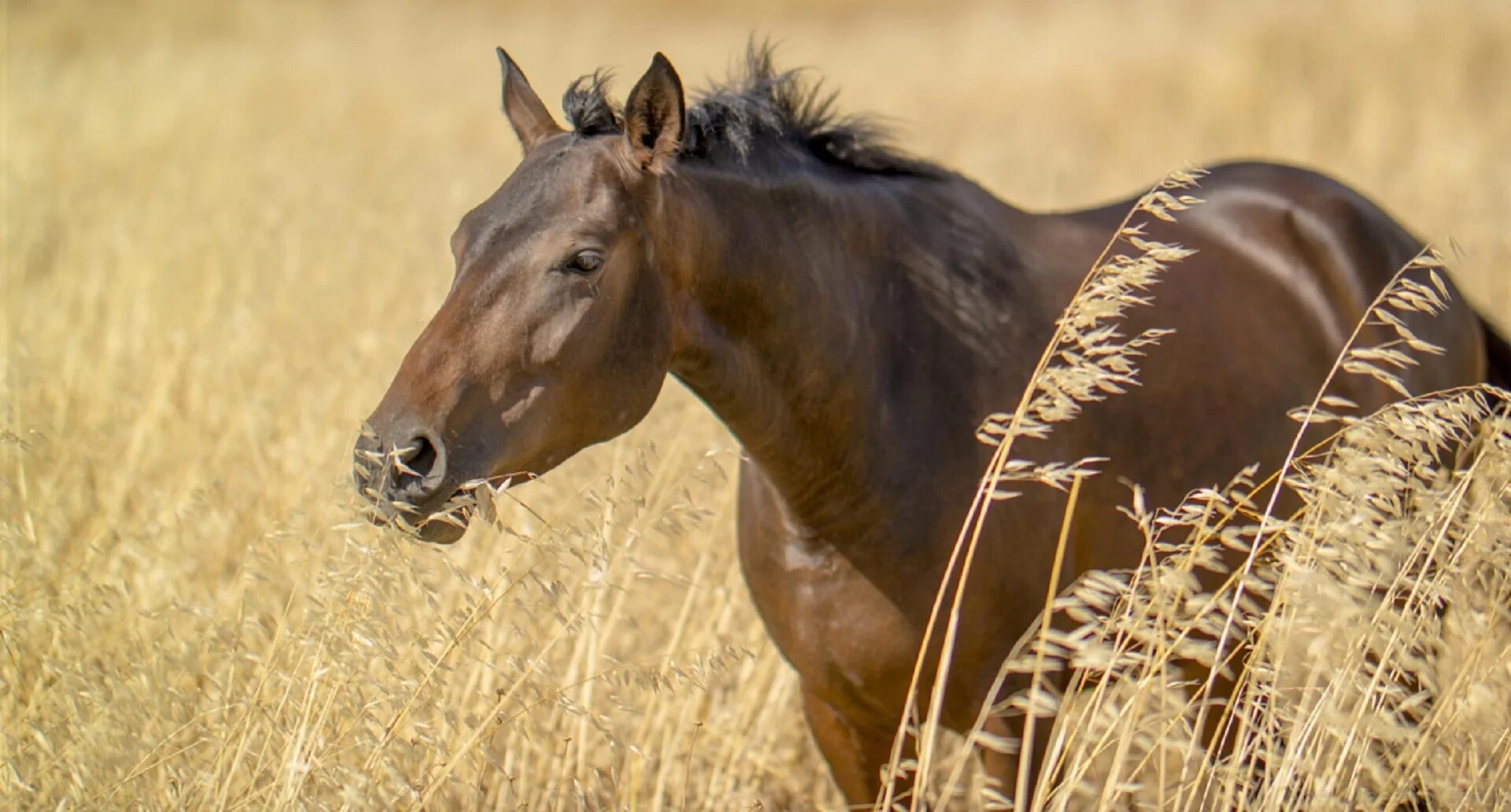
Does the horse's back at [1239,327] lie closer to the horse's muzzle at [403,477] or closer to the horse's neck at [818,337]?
the horse's neck at [818,337]

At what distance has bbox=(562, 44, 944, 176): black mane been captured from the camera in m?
2.48

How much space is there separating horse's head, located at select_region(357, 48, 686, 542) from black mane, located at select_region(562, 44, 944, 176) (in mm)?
71

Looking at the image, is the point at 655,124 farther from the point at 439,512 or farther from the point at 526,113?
the point at 439,512

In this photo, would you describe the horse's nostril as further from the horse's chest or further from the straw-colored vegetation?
the horse's chest

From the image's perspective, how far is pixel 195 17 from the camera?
18734 mm

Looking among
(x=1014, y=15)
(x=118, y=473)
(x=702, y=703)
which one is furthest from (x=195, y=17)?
(x=702, y=703)

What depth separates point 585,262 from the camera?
7.39 feet

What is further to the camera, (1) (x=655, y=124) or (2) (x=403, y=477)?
(1) (x=655, y=124)

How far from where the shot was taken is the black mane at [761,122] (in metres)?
2.48

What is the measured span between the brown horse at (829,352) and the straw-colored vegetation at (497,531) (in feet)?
0.49

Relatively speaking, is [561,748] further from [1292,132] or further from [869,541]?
[1292,132]

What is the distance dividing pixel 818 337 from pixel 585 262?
60 cm

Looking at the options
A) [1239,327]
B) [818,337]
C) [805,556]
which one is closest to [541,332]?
[818,337]

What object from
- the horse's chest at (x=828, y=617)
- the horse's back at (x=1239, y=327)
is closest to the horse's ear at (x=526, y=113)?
the horse's chest at (x=828, y=617)
